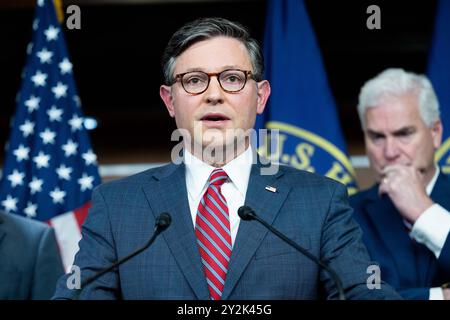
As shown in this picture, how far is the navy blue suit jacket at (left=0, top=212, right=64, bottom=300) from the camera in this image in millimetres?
2844

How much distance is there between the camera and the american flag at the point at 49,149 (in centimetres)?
352

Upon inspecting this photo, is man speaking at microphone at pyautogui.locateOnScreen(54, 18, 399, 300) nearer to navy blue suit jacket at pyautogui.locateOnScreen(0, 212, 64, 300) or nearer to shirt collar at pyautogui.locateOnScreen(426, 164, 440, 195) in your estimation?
navy blue suit jacket at pyautogui.locateOnScreen(0, 212, 64, 300)

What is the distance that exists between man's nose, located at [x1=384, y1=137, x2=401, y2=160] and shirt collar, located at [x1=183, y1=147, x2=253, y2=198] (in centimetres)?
119

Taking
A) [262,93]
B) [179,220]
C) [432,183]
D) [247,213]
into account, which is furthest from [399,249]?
[247,213]

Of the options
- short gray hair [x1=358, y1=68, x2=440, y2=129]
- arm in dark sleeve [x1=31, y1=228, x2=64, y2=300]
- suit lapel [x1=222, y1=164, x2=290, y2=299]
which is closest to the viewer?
suit lapel [x1=222, y1=164, x2=290, y2=299]

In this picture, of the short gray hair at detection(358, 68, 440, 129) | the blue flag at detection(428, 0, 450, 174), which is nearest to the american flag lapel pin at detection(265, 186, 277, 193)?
the short gray hair at detection(358, 68, 440, 129)

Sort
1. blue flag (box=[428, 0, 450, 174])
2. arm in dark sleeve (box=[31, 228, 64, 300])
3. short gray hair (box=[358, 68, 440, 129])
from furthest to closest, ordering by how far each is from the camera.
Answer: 1. blue flag (box=[428, 0, 450, 174])
2. short gray hair (box=[358, 68, 440, 129])
3. arm in dark sleeve (box=[31, 228, 64, 300])

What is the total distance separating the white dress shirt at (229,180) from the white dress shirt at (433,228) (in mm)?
1013

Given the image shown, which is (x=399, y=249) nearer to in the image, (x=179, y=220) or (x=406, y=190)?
(x=406, y=190)

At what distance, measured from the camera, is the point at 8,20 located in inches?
165

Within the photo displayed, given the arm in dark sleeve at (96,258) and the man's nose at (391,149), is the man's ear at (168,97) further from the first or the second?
the man's nose at (391,149)

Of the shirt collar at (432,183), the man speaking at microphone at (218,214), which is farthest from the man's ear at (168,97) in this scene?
the shirt collar at (432,183)

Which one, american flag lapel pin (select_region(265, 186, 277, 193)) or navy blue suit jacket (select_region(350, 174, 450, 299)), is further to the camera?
navy blue suit jacket (select_region(350, 174, 450, 299))
